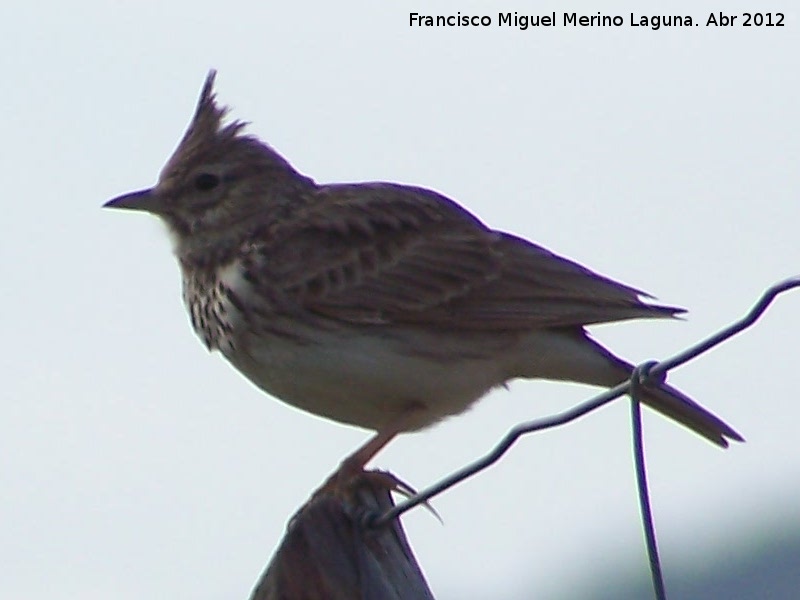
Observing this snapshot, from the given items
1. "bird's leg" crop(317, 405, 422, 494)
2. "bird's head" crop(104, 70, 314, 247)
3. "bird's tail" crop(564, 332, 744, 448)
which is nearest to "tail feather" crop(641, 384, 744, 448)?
"bird's tail" crop(564, 332, 744, 448)

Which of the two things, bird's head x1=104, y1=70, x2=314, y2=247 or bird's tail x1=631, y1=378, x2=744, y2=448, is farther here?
bird's head x1=104, y1=70, x2=314, y2=247

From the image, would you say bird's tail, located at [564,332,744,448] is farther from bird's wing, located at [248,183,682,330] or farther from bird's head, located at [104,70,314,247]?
bird's head, located at [104,70,314,247]

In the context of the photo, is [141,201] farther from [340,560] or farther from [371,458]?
[340,560]

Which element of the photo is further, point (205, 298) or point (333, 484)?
point (205, 298)

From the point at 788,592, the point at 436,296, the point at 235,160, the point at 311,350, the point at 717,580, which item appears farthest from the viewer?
the point at 717,580

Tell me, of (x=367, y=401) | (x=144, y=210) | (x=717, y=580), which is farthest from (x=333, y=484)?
(x=717, y=580)

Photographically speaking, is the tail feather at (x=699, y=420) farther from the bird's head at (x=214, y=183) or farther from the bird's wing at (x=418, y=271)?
the bird's head at (x=214, y=183)

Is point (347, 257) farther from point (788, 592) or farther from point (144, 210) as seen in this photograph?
point (788, 592)
